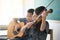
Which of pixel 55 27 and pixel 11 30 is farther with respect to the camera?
pixel 55 27

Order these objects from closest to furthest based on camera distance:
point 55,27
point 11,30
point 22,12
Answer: point 11,30
point 55,27
point 22,12

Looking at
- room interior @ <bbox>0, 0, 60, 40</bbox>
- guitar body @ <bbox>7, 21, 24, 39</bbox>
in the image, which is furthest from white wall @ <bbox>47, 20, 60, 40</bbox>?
guitar body @ <bbox>7, 21, 24, 39</bbox>

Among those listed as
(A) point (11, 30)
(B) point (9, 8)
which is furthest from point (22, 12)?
(A) point (11, 30)

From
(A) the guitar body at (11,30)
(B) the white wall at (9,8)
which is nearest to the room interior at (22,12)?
(B) the white wall at (9,8)

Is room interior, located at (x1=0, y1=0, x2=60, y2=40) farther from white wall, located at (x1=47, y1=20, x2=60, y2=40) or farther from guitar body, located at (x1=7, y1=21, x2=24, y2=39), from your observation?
guitar body, located at (x1=7, y1=21, x2=24, y2=39)

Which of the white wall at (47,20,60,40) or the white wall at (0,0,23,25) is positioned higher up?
the white wall at (0,0,23,25)

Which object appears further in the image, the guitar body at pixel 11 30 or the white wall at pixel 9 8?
the white wall at pixel 9 8

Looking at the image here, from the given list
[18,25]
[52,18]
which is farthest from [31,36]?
[52,18]

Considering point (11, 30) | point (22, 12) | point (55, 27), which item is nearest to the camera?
point (11, 30)

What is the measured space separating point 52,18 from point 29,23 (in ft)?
1.34

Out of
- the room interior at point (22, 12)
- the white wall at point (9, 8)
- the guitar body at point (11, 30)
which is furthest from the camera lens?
the white wall at point (9, 8)

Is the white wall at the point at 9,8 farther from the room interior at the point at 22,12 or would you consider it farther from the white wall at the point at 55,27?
the white wall at the point at 55,27

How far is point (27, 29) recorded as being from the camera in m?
1.83

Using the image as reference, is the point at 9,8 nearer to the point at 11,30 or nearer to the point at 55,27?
the point at 11,30
